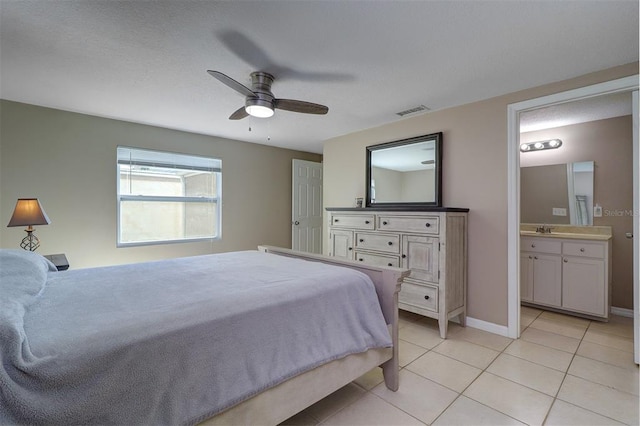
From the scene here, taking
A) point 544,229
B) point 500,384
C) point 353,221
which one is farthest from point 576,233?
point 353,221

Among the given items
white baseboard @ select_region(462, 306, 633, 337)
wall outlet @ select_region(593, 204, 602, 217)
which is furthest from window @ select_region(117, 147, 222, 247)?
wall outlet @ select_region(593, 204, 602, 217)

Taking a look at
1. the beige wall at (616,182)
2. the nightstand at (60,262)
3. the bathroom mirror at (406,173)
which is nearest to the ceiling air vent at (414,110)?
the bathroom mirror at (406,173)

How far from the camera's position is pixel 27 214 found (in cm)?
244

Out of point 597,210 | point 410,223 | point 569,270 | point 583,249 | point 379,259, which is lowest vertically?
point 569,270

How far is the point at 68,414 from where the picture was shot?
822mm

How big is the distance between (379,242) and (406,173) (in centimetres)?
93

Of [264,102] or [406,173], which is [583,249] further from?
[264,102]

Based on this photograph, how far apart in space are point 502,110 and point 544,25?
3.59 ft

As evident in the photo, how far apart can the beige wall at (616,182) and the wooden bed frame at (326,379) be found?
311 cm

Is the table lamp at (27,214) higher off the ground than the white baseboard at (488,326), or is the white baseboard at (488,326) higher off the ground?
the table lamp at (27,214)

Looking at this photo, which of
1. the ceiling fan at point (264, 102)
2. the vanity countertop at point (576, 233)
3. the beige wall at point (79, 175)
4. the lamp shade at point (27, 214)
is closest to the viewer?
the ceiling fan at point (264, 102)

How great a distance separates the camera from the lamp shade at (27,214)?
241 centimetres

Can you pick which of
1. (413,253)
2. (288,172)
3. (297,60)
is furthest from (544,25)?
(288,172)

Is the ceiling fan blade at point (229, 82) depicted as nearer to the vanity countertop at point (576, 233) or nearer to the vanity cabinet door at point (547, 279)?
the vanity countertop at point (576, 233)
